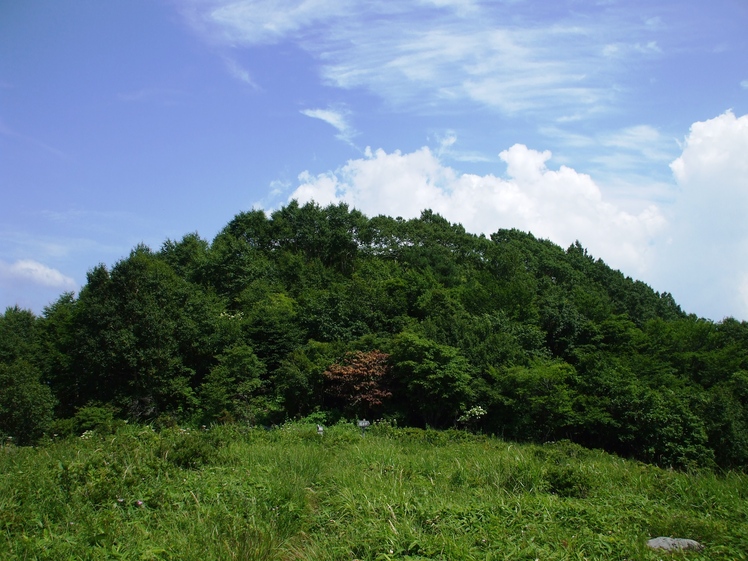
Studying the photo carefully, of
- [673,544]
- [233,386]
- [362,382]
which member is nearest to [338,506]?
[673,544]

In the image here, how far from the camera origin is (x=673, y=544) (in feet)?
13.8

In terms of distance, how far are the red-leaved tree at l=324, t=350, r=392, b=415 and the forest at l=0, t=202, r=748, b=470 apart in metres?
0.06

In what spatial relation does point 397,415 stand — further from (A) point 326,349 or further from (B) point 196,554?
(B) point 196,554

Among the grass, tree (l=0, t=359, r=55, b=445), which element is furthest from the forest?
the grass

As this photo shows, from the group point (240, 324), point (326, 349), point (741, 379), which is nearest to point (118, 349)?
point (240, 324)

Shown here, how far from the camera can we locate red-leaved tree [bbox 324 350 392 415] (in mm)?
18266

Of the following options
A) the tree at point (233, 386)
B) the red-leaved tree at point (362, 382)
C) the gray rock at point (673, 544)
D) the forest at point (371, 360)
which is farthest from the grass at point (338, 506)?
the tree at point (233, 386)

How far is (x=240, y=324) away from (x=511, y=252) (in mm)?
20015

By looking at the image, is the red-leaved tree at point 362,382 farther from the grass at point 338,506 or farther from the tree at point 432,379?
the grass at point 338,506

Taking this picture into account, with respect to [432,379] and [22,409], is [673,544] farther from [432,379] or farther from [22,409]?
[22,409]

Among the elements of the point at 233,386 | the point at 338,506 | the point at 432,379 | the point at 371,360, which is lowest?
the point at 338,506

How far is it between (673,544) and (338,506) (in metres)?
3.00

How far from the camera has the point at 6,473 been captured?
5.99 m

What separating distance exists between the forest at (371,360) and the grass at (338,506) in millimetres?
7344
